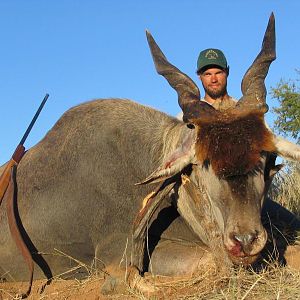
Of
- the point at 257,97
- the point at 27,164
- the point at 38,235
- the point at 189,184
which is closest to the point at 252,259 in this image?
the point at 189,184

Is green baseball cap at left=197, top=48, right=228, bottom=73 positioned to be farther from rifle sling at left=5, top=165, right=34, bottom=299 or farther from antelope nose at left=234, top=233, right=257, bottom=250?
antelope nose at left=234, top=233, right=257, bottom=250

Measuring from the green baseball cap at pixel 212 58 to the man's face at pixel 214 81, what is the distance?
0.09 m

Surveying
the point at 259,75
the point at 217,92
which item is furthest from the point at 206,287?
the point at 217,92

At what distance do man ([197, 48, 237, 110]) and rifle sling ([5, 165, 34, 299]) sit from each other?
94.1 inches

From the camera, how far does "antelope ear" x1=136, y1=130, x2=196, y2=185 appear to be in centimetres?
525

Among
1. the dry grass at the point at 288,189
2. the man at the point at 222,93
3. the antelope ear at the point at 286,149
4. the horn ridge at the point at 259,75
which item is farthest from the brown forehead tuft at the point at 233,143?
the dry grass at the point at 288,189

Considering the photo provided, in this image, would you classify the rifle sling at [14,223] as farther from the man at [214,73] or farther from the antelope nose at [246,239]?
the antelope nose at [246,239]

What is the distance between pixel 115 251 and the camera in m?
6.13

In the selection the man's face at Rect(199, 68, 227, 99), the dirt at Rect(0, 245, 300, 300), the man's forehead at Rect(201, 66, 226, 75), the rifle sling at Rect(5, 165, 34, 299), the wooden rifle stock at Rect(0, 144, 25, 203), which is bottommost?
the dirt at Rect(0, 245, 300, 300)

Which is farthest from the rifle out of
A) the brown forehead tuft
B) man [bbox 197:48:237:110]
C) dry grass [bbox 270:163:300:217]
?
dry grass [bbox 270:163:300:217]

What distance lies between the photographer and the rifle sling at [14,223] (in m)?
6.08

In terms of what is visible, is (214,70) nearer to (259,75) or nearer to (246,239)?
(259,75)

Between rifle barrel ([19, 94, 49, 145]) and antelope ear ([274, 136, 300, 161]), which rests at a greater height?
rifle barrel ([19, 94, 49, 145])

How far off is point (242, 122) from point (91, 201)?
2048mm
